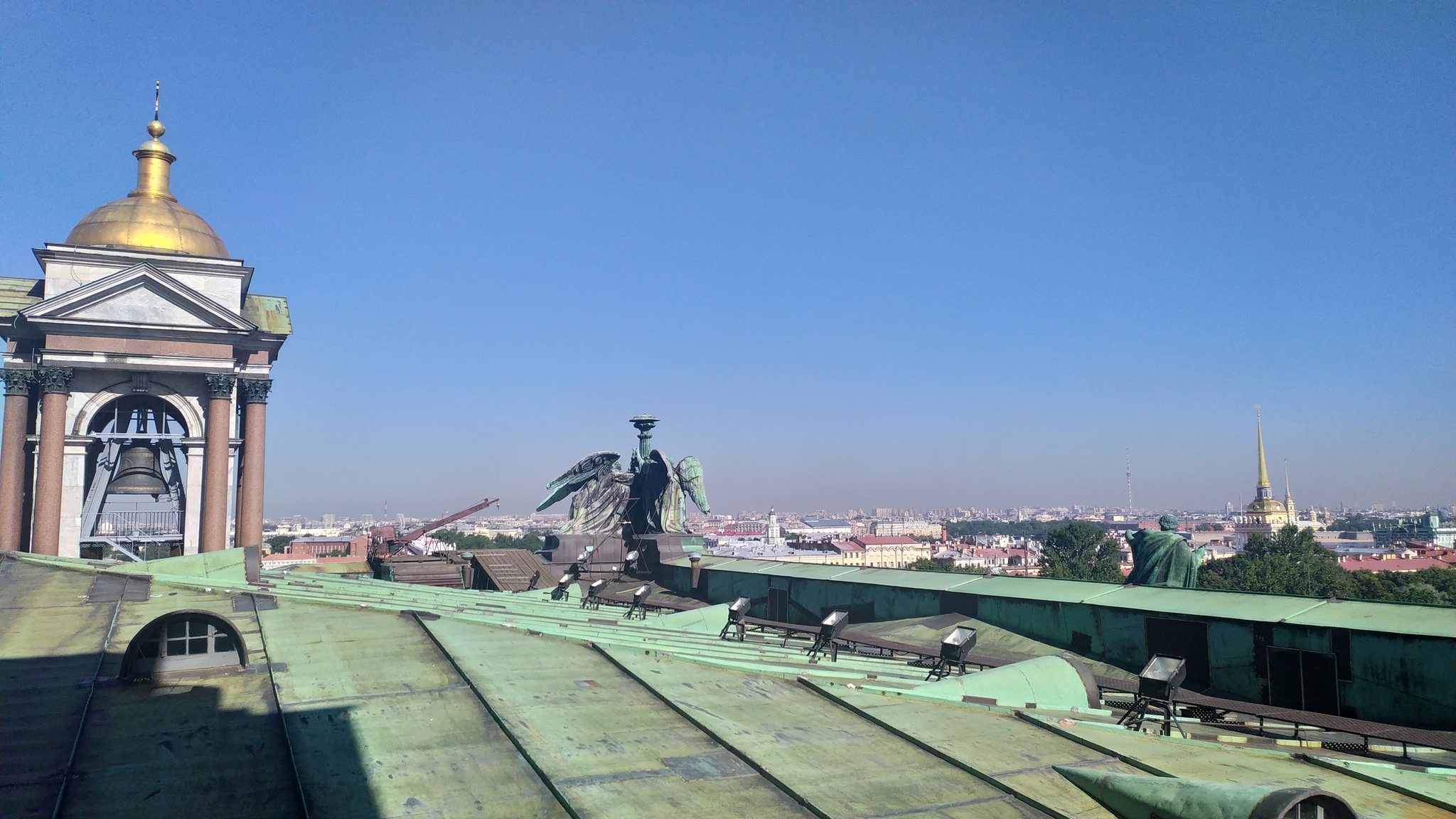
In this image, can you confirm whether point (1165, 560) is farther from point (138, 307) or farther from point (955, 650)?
point (138, 307)

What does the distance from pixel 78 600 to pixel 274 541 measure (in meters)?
179

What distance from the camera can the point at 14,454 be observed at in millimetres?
36875

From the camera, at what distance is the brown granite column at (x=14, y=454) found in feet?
119

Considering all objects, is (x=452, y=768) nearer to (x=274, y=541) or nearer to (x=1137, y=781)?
(x=1137, y=781)

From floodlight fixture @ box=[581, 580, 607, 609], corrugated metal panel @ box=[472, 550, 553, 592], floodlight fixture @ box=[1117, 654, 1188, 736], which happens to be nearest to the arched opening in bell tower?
corrugated metal panel @ box=[472, 550, 553, 592]

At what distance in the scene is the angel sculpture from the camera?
1636 inches

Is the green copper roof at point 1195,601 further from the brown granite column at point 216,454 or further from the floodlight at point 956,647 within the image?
the brown granite column at point 216,454

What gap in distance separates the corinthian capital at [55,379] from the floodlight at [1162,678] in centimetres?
3987

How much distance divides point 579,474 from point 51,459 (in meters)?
21.1

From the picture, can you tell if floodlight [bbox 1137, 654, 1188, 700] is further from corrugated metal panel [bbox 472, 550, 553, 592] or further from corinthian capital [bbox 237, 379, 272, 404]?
corinthian capital [bbox 237, 379, 272, 404]

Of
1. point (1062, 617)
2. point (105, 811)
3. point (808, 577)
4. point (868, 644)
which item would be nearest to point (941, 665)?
point (868, 644)

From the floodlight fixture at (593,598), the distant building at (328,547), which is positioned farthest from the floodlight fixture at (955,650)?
the distant building at (328,547)

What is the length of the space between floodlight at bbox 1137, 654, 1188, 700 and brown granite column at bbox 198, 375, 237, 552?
3657 cm

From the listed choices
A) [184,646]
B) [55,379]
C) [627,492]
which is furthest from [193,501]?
[184,646]
